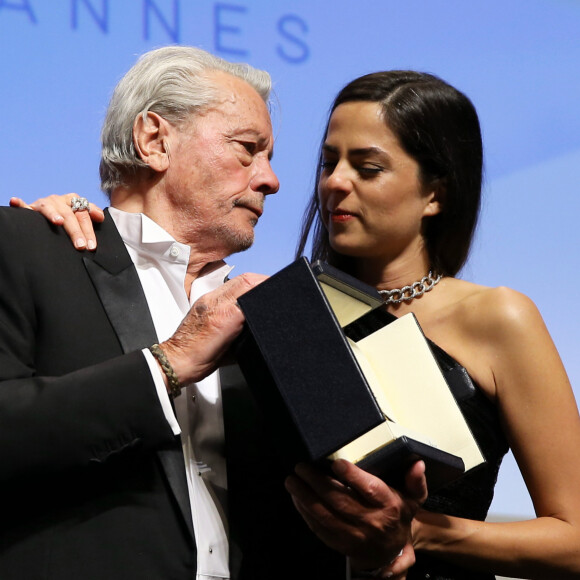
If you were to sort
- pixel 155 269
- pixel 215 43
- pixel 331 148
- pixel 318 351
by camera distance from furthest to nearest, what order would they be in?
1. pixel 215 43
2. pixel 331 148
3. pixel 155 269
4. pixel 318 351

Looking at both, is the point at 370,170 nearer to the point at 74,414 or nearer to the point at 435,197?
the point at 435,197

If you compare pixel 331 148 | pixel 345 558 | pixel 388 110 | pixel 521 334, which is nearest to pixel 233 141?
pixel 331 148

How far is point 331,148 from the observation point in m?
1.91

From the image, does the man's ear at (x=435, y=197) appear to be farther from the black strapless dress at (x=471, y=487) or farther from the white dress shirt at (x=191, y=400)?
the white dress shirt at (x=191, y=400)

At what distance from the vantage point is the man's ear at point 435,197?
6.34 feet

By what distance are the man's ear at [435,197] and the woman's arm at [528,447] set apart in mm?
227

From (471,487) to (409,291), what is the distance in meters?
0.41

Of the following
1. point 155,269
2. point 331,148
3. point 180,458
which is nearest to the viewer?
point 180,458

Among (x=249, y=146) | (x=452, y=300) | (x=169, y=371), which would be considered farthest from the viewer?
(x=249, y=146)

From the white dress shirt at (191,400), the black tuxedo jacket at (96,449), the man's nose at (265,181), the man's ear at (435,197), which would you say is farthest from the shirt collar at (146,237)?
the man's ear at (435,197)

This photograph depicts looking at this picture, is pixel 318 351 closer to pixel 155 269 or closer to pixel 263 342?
pixel 263 342

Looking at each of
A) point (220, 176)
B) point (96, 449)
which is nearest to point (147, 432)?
point (96, 449)

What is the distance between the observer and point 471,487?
1.78 meters

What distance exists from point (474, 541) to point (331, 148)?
82 cm
